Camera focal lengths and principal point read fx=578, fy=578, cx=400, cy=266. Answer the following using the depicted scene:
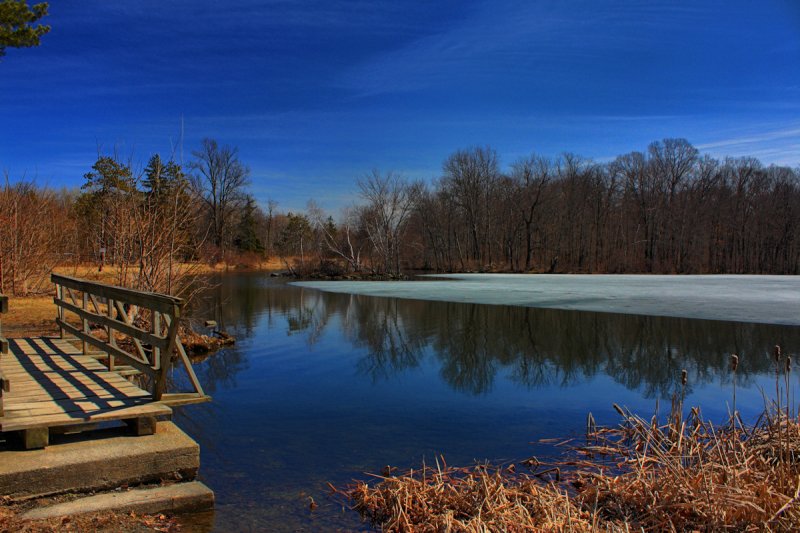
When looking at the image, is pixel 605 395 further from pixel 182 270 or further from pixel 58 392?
pixel 182 270

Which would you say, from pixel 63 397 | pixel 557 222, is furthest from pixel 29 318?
pixel 557 222

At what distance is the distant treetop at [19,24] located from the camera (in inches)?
534

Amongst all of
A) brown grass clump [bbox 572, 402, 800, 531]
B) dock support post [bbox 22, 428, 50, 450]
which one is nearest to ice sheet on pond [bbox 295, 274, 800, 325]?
brown grass clump [bbox 572, 402, 800, 531]

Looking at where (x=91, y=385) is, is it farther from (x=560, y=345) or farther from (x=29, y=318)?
(x=560, y=345)

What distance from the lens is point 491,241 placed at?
64250mm

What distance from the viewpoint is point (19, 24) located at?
14.1m

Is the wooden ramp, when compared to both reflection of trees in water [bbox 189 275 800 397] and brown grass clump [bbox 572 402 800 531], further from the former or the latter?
brown grass clump [bbox 572 402 800 531]

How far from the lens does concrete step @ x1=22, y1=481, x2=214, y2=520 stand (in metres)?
4.31

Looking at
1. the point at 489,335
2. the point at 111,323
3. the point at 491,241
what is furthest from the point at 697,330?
the point at 491,241

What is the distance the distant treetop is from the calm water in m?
8.82

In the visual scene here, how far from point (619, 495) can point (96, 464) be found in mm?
4200

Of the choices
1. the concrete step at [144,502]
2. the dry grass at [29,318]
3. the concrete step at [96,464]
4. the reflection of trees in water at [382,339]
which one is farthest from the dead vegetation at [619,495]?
the dry grass at [29,318]

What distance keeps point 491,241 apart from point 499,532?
6128 cm

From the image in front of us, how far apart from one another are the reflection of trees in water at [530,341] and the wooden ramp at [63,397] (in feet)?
10.4
